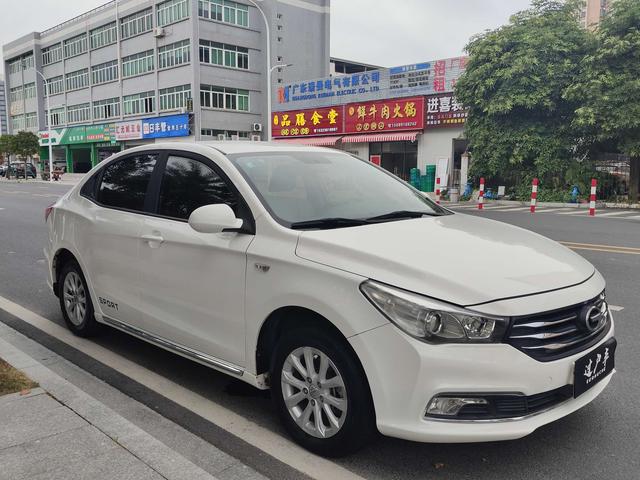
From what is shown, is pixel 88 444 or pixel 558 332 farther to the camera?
pixel 88 444

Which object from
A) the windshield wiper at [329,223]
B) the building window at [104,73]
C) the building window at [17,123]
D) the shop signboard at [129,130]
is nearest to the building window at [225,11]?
the shop signboard at [129,130]

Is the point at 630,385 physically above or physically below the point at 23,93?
below

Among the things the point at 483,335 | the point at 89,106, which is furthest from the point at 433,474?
the point at 89,106

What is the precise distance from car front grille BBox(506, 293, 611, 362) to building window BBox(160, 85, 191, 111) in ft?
145

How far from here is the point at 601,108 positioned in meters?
19.3

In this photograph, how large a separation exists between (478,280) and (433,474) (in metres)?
0.98

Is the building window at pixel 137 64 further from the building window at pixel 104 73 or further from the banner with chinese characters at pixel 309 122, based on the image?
the banner with chinese characters at pixel 309 122

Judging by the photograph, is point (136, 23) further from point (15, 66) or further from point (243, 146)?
point (243, 146)

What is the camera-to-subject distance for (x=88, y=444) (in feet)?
9.35

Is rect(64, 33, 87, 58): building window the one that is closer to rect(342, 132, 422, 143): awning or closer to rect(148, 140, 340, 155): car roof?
rect(342, 132, 422, 143): awning

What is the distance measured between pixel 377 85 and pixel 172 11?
2327 cm

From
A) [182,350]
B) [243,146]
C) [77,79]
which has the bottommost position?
[182,350]

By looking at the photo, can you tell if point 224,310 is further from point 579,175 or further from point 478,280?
point 579,175

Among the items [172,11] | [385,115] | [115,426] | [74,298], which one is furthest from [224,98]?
[115,426]
